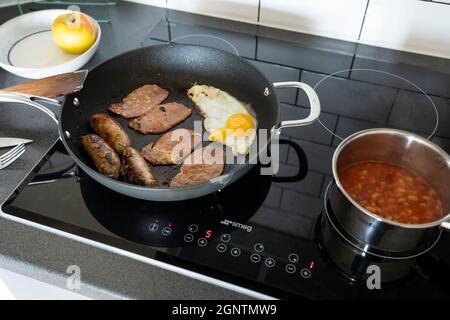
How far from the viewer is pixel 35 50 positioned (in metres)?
1.01

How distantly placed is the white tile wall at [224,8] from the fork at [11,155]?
0.62 metres

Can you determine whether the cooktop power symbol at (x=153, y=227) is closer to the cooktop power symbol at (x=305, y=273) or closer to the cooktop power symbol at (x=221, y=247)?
the cooktop power symbol at (x=221, y=247)

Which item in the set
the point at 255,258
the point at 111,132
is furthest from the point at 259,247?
the point at 111,132

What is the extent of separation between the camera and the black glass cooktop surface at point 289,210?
0.60m

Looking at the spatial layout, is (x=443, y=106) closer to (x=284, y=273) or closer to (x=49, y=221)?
(x=284, y=273)

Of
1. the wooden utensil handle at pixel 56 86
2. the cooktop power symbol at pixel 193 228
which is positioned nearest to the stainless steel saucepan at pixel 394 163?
the cooktop power symbol at pixel 193 228

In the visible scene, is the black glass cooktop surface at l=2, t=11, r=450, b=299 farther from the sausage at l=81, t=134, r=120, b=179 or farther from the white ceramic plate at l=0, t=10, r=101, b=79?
the white ceramic plate at l=0, t=10, r=101, b=79

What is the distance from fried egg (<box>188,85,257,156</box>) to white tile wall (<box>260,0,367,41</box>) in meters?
0.30

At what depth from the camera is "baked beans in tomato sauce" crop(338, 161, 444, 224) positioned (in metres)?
0.64

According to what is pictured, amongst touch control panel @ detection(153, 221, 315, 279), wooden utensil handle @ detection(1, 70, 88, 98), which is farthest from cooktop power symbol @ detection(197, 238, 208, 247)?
wooden utensil handle @ detection(1, 70, 88, 98)

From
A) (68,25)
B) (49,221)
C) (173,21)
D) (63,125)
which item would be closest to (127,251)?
(49,221)
